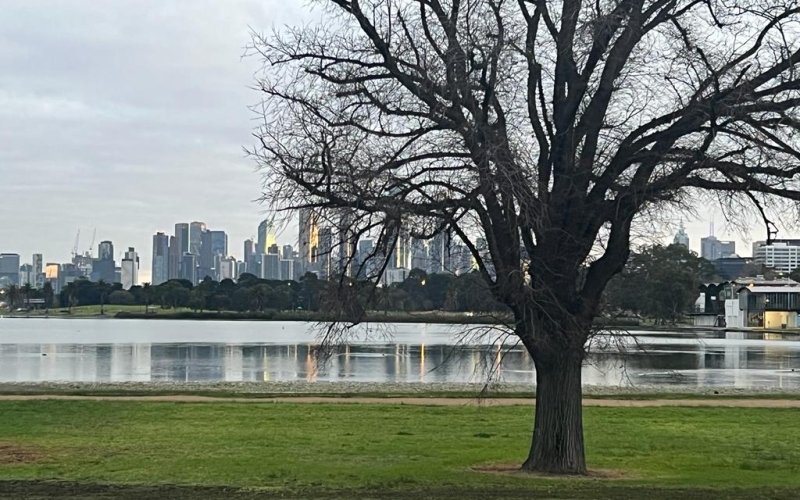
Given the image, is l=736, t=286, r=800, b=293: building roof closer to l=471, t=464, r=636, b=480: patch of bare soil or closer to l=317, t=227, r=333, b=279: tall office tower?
l=471, t=464, r=636, b=480: patch of bare soil

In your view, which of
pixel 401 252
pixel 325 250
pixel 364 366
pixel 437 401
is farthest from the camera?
pixel 364 366

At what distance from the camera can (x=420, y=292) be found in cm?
2120

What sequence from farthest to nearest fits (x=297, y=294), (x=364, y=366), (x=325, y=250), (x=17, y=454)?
1. (x=297, y=294)
2. (x=364, y=366)
3. (x=17, y=454)
4. (x=325, y=250)

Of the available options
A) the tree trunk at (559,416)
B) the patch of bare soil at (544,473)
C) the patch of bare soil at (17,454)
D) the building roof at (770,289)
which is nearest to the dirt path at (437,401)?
the patch of bare soil at (17,454)

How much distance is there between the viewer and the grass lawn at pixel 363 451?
12000mm

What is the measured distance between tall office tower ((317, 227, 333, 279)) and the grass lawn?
9.24ft

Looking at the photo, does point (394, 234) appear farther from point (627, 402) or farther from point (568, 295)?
point (627, 402)

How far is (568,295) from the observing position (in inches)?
519

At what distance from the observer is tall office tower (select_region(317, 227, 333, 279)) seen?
1204 centimetres

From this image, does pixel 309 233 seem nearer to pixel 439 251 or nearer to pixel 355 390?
pixel 439 251

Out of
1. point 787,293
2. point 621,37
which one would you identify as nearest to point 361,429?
point 621,37

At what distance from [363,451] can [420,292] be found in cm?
545

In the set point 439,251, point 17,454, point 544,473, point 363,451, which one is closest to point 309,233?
point 439,251

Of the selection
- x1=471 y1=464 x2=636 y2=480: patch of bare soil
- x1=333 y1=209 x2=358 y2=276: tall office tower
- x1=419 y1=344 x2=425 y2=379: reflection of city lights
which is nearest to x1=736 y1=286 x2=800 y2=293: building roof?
x1=419 y1=344 x2=425 y2=379: reflection of city lights
